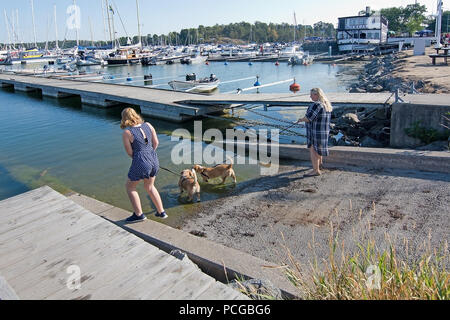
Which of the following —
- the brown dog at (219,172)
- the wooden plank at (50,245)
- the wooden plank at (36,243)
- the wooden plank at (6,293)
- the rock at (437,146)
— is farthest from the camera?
the rock at (437,146)

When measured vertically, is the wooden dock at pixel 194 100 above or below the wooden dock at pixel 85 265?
above

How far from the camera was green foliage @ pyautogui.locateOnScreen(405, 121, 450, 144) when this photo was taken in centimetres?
893

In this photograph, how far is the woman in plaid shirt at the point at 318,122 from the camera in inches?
271

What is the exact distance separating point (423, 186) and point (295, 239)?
300 centimetres

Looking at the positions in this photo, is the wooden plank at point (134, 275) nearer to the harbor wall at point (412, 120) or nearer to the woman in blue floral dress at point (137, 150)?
the woman in blue floral dress at point (137, 150)

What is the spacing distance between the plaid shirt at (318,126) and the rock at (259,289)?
4259mm

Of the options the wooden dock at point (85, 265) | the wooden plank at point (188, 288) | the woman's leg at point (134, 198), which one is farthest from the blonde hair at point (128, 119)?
the wooden plank at point (188, 288)

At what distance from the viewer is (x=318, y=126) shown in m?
7.02

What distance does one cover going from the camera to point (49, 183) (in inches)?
381

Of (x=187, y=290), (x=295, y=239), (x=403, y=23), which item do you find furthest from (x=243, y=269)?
(x=403, y=23)

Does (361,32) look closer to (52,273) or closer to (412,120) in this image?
(412,120)

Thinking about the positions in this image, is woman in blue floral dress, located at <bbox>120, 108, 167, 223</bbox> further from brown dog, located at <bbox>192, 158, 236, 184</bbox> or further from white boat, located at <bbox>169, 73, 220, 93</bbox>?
white boat, located at <bbox>169, 73, 220, 93</bbox>
